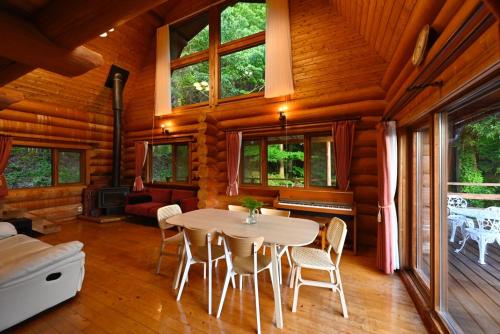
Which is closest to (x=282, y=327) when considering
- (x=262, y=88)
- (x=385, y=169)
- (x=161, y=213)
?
(x=161, y=213)

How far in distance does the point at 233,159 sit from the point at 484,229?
4481mm

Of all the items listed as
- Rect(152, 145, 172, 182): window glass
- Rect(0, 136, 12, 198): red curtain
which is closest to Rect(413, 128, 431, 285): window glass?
Rect(152, 145, 172, 182): window glass

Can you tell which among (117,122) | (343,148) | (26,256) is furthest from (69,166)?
(343,148)

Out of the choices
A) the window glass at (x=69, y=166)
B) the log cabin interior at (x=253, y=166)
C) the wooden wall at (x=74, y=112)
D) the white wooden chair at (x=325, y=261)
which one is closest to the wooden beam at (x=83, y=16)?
the log cabin interior at (x=253, y=166)

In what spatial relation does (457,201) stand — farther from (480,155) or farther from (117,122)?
(117,122)

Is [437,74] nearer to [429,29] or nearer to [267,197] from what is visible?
[429,29]

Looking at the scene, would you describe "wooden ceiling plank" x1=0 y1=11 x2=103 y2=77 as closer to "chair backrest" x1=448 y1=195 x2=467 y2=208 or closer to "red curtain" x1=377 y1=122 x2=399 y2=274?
"chair backrest" x1=448 y1=195 x2=467 y2=208

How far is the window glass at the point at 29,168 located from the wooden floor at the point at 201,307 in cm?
433

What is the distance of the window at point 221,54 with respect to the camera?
5.80 meters

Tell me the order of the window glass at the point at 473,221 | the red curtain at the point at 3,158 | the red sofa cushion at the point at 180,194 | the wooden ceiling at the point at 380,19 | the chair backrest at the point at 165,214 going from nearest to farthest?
the window glass at the point at 473,221 < the wooden ceiling at the point at 380,19 < the chair backrest at the point at 165,214 < the red curtain at the point at 3,158 < the red sofa cushion at the point at 180,194

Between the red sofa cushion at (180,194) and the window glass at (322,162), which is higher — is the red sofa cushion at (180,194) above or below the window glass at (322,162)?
below

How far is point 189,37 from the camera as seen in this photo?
687 cm

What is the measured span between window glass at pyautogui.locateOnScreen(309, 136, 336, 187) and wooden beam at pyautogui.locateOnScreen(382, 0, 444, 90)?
2028mm

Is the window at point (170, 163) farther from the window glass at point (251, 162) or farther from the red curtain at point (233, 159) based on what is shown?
the window glass at point (251, 162)
